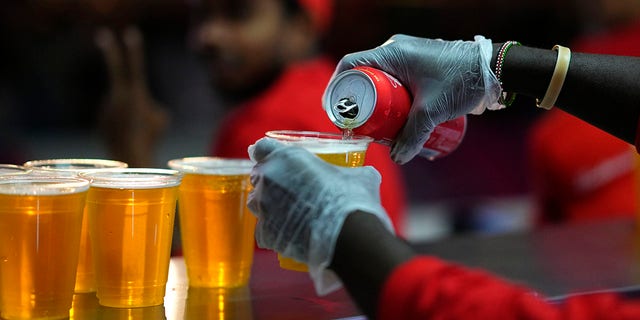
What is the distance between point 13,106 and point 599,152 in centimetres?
273

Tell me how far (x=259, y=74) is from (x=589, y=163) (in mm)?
1186

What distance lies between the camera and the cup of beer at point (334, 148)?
4.67 feet

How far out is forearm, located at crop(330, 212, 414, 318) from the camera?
113 cm

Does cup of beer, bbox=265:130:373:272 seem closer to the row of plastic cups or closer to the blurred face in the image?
the row of plastic cups

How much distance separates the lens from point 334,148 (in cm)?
143

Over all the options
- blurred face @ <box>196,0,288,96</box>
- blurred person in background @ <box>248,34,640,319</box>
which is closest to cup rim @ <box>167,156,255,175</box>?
blurred person in background @ <box>248,34,640,319</box>

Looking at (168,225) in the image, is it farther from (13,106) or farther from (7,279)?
(13,106)

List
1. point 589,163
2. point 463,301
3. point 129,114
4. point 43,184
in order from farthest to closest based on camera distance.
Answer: point 129,114
point 589,163
point 43,184
point 463,301

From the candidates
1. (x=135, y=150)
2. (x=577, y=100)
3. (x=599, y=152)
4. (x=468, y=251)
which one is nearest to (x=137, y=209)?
(x=577, y=100)

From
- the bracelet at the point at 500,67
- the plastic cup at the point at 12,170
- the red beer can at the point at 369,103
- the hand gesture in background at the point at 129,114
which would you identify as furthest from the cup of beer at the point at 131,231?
the hand gesture in background at the point at 129,114

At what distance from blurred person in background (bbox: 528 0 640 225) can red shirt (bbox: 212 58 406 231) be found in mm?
708

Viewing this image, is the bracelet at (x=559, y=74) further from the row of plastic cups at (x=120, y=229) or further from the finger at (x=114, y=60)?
the finger at (x=114, y=60)

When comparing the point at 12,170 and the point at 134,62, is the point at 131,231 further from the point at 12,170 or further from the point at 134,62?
the point at 134,62

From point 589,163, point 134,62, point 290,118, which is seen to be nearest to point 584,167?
point 589,163
